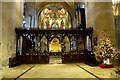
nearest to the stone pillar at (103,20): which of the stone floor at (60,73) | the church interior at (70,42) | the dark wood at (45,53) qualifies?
the church interior at (70,42)

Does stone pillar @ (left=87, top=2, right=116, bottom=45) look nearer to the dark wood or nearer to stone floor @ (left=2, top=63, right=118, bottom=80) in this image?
the dark wood

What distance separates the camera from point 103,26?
38.1ft

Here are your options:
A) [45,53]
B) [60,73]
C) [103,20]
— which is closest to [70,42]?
[45,53]

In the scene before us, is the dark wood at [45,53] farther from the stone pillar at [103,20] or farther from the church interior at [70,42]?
the stone pillar at [103,20]

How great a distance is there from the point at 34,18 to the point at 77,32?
36.4 feet

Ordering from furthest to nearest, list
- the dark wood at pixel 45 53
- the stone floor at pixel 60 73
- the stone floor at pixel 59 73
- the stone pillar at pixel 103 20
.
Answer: the dark wood at pixel 45 53 < the stone pillar at pixel 103 20 < the stone floor at pixel 59 73 < the stone floor at pixel 60 73

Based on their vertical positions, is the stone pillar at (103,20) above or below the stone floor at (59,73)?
above

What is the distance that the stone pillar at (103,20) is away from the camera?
11.1 metres

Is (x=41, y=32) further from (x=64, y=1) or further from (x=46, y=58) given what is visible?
(x=64, y=1)

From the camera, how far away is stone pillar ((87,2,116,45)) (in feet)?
36.4

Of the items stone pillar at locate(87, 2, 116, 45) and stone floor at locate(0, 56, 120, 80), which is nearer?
stone floor at locate(0, 56, 120, 80)

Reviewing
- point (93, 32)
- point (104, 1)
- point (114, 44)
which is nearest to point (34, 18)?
point (93, 32)

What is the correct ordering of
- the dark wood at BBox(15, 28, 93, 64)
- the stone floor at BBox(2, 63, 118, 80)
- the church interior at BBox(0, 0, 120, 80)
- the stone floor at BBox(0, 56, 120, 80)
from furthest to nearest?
1. the dark wood at BBox(15, 28, 93, 64)
2. the church interior at BBox(0, 0, 120, 80)
3. the stone floor at BBox(2, 63, 118, 80)
4. the stone floor at BBox(0, 56, 120, 80)

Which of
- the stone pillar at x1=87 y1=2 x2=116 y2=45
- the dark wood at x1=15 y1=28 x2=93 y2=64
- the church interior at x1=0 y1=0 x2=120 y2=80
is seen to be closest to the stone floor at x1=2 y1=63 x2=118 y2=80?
the church interior at x1=0 y1=0 x2=120 y2=80
